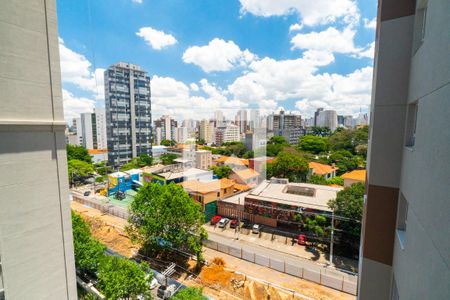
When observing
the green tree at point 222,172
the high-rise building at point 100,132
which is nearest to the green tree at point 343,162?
the green tree at point 222,172

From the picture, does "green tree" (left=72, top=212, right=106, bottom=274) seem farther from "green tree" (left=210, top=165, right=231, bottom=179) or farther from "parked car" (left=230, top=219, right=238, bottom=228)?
"green tree" (left=210, top=165, right=231, bottom=179)

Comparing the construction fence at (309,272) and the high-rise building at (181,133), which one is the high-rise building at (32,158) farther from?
the high-rise building at (181,133)

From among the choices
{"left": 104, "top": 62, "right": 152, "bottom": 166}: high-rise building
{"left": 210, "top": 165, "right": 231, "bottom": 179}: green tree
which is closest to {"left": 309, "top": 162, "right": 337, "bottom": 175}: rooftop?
{"left": 210, "top": 165, "right": 231, "bottom": 179}: green tree

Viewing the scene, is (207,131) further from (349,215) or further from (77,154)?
(349,215)

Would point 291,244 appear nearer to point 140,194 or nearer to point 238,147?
point 140,194

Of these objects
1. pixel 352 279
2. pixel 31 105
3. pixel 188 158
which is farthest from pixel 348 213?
pixel 188 158

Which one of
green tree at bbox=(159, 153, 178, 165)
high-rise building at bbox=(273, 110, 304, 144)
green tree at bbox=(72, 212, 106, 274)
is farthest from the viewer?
high-rise building at bbox=(273, 110, 304, 144)
